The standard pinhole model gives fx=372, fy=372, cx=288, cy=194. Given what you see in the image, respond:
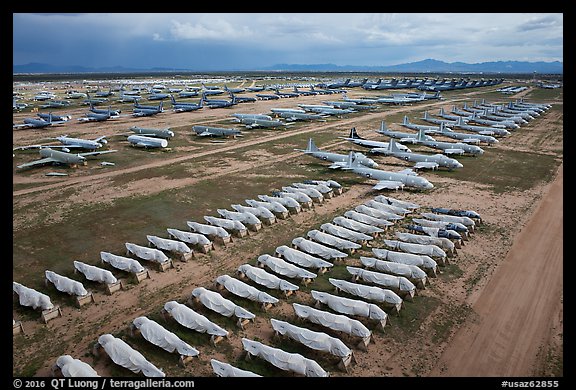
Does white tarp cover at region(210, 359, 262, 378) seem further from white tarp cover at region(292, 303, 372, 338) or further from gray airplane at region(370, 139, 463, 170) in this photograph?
gray airplane at region(370, 139, 463, 170)

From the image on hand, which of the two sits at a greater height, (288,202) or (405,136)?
(405,136)

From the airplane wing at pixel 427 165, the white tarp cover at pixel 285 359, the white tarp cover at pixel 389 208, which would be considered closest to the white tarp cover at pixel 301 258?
the white tarp cover at pixel 285 359

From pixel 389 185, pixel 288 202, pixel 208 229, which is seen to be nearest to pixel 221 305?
pixel 208 229

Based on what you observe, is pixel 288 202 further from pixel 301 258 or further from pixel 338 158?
pixel 338 158

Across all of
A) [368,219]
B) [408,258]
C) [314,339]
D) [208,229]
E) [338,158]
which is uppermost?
[338,158]

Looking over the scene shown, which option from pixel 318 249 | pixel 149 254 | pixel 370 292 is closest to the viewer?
pixel 370 292

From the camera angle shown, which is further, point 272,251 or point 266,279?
point 272,251
